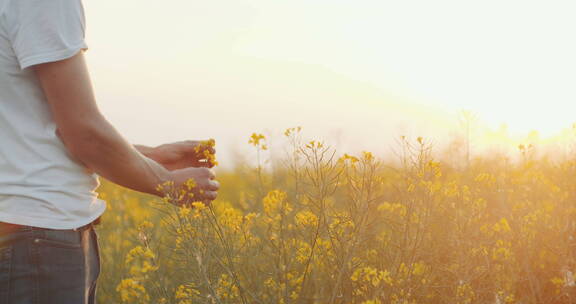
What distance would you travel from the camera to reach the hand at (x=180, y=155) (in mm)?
2088

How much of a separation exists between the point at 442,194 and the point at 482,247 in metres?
0.50

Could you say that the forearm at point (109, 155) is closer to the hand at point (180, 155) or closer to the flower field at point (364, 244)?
the flower field at point (364, 244)

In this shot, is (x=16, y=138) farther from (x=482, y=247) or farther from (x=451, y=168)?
(x=451, y=168)

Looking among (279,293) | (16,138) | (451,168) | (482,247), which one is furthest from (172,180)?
(451,168)

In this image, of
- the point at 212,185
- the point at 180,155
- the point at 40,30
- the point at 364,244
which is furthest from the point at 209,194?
the point at 364,244

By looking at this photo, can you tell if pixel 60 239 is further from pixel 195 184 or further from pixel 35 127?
pixel 195 184

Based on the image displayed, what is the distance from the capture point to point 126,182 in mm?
1595

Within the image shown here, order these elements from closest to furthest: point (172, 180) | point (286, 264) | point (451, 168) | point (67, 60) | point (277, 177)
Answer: point (67, 60), point (172, 180), point (286, 264), point (277, 177), point (451, 168)

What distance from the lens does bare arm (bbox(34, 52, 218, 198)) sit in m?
1.42

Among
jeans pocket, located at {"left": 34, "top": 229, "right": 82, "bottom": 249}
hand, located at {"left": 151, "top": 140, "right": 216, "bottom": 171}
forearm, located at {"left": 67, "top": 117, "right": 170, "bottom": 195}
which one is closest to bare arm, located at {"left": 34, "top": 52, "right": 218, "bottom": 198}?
forearm, located at {"left": 67, "top": 117, "right": 170, "bottom": 195}

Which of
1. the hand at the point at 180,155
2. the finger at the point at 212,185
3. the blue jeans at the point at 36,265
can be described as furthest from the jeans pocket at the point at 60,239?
the hand at the point at 180,155

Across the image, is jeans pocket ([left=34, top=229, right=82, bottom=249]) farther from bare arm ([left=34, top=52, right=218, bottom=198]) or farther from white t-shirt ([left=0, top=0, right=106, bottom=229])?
bare arm ([left=34, top=52, right=218, bottom=198])

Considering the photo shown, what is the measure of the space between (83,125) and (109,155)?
0.11 m

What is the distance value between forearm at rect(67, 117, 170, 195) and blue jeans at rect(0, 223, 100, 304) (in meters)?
0.19
